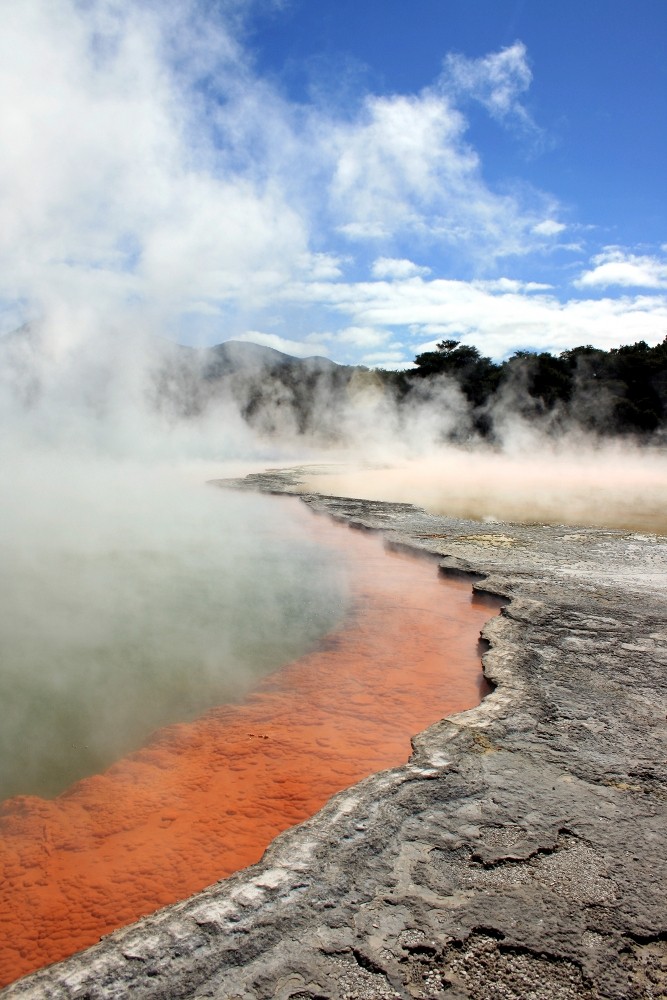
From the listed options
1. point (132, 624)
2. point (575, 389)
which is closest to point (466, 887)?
point (132, 624)

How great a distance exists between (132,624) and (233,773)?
186 cm

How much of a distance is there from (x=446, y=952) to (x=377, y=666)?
6.97 ft

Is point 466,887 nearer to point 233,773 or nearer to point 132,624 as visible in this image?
point 233,773

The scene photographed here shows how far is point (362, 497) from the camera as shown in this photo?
923 cm

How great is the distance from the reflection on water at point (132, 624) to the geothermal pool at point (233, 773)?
66 millimetres

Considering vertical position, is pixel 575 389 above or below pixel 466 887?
above

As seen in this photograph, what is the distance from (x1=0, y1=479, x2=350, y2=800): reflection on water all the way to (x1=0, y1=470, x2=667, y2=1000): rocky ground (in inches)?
49.0

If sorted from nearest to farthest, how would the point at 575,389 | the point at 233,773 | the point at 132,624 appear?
the point at 233,773, the point at 132,624, the point at 575,389

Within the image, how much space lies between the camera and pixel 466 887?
5.48 feet

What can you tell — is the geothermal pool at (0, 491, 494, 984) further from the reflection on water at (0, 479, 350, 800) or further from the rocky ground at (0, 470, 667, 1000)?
the rocky ground at (0, 470, 667, 1000)

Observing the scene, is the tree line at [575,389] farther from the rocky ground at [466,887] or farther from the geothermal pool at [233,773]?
the rocky ground at [466,887]

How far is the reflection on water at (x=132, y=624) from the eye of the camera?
2.96 m

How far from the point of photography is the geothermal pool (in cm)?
199

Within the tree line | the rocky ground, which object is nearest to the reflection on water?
the rocky ground
